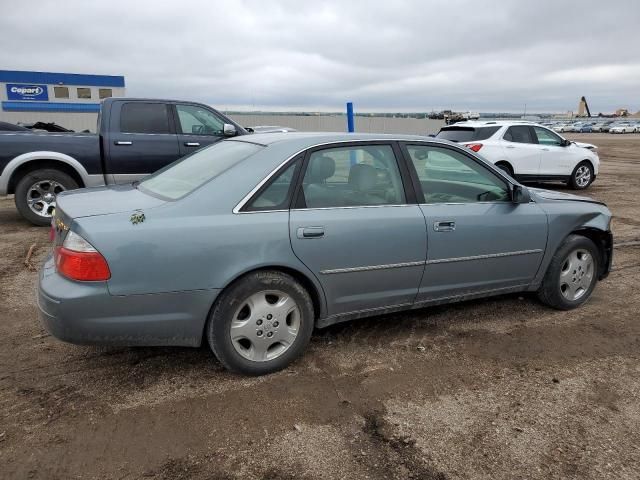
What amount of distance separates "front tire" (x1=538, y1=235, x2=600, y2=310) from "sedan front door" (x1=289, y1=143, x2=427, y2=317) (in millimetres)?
1458

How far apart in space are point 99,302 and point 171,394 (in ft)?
2.39

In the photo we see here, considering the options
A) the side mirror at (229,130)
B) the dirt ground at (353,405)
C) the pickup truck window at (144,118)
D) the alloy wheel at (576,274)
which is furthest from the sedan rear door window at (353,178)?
the pickup truck window at (144,118)

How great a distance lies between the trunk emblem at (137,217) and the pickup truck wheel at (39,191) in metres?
4.91

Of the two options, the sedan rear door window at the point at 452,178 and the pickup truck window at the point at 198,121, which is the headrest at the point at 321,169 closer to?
the sedan rear door window at the point at 452,178

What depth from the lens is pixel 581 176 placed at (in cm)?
1223

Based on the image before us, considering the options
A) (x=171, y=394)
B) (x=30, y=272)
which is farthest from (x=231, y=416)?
(x=30, y=272)

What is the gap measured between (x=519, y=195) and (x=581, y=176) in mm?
9574

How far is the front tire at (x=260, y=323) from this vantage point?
304cm

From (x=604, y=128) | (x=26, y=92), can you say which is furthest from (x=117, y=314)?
(x=604, y=128)

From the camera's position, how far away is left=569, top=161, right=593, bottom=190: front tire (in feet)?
39.7

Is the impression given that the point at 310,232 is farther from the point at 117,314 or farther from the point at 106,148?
the point at 106,148

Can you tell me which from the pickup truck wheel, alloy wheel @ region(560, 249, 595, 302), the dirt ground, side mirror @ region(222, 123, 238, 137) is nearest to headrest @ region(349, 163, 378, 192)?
the dirt ground

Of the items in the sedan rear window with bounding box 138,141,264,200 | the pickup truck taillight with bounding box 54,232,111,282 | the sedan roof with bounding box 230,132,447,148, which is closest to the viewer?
the pickup truck taillight with bounding box 54,232,111,282

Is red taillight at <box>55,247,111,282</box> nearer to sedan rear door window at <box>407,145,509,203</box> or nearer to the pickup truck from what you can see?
sedan rear door window at <box>407,145,509,203</box>
